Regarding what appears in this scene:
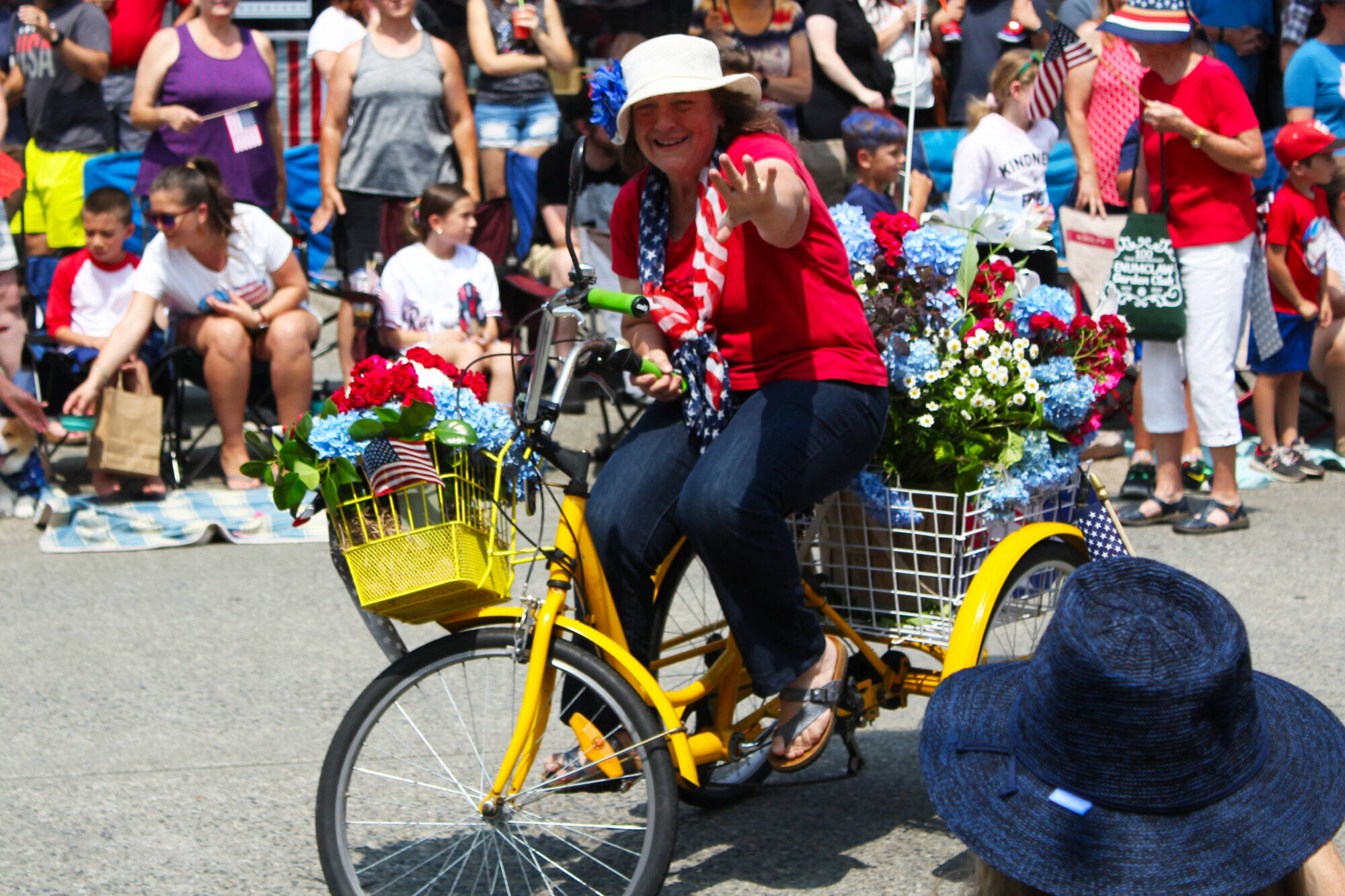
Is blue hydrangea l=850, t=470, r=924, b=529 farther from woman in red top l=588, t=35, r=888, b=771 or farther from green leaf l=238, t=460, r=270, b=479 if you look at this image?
green leaf l=238, t=460, r=270, b=479

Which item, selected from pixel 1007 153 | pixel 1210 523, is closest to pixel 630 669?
pixel 1210 523

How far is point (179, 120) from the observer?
7969 millimetres

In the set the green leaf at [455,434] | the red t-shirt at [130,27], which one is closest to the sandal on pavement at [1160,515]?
the green leaf at [455,434]

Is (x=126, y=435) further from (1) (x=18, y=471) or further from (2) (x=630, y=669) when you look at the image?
(2) (x=630, y=669)

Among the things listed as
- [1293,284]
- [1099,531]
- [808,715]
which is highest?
[1099,531]

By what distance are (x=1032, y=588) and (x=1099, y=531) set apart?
30cm

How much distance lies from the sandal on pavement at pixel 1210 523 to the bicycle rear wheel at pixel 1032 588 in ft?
9.09

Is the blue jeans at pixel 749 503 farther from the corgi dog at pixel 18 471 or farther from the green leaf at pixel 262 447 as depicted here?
the corgi dog at pixel 18 471

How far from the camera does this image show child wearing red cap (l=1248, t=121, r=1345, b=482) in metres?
7.61

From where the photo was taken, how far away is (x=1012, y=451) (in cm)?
355

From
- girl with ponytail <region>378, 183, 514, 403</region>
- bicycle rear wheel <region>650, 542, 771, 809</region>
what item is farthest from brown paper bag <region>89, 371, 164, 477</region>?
bicycle rear wheel <region>650, 542, 771, 809</region>

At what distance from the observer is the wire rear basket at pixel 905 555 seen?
352 centimetres

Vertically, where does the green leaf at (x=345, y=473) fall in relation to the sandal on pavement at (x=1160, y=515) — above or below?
above

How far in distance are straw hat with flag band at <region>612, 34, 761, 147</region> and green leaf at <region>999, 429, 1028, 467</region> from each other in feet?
3.35
